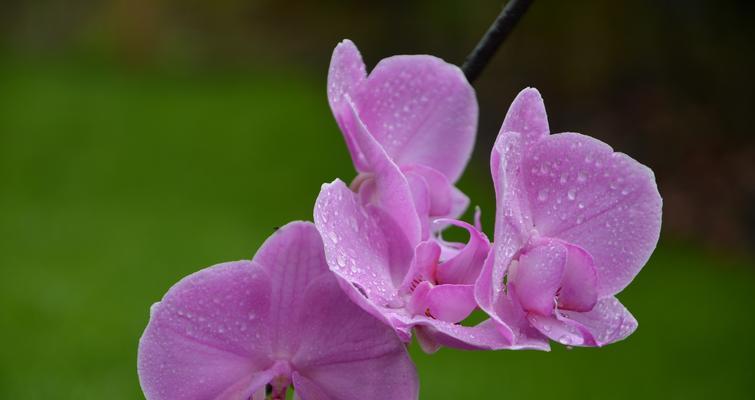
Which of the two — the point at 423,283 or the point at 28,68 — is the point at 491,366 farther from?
the point at 28,68

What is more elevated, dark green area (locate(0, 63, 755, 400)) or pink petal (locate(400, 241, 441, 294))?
pink petal (locate(400, 241, 441, 294))

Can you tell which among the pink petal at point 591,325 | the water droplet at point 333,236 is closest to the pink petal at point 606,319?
the pink petal at point 591,325

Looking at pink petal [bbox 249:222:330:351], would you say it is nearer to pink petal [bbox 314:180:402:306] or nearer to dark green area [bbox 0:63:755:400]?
pink petal [bbox 314:180:402:306]

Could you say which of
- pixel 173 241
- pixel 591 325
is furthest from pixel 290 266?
pixel 173 241

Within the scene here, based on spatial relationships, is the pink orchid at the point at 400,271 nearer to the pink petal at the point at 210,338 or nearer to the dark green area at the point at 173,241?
the pink petal at the point at 210,338

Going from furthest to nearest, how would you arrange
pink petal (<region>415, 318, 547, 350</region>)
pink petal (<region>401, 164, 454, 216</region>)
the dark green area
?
the dark green area, pink petal (<region>401, 164, 454, 216</region>), pink petal (<region>415, 318, 547, 350</region>)

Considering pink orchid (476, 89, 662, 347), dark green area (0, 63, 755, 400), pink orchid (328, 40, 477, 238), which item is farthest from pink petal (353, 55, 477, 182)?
dark green area (0, 63, 755, 400)

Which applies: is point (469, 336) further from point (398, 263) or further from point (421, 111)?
point (421, 111)

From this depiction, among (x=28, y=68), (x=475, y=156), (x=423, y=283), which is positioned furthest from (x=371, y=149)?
(x=28, y=68)
